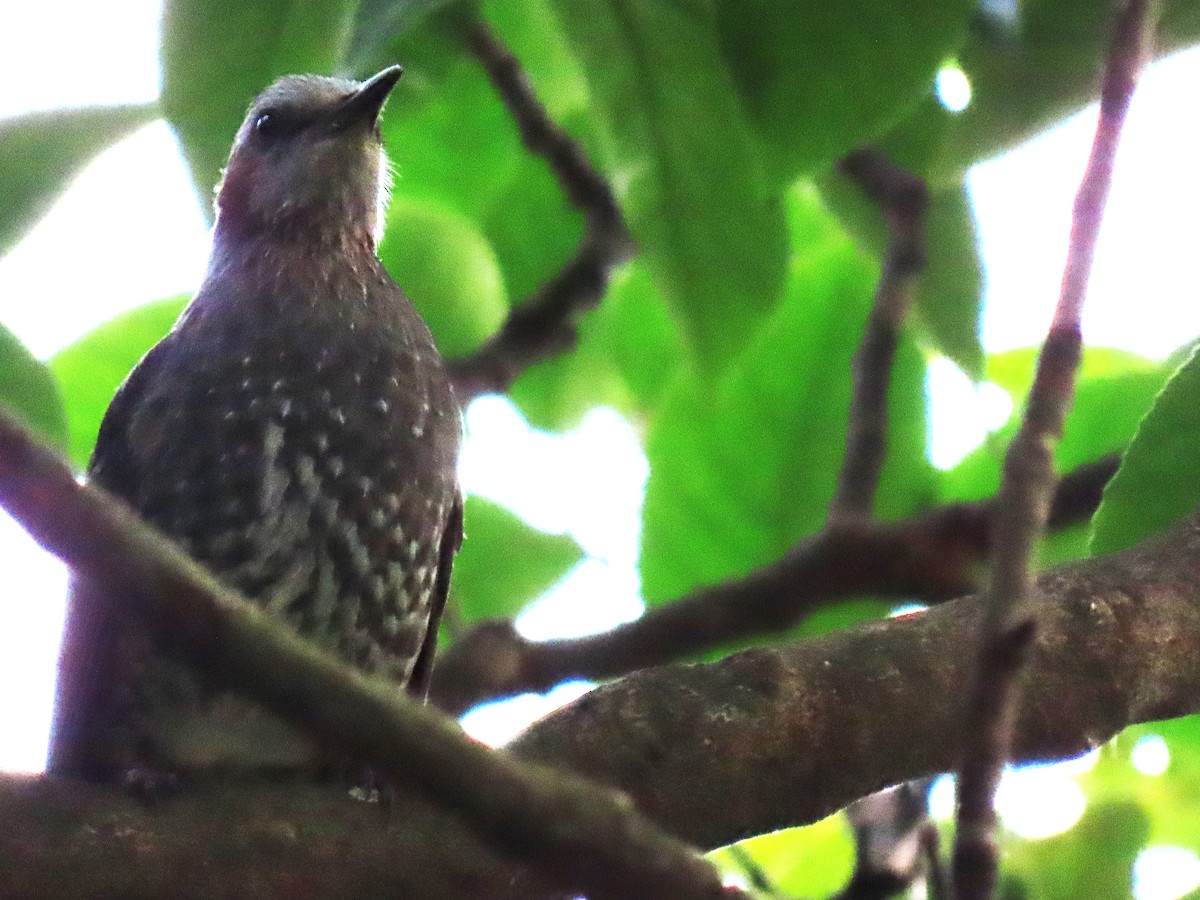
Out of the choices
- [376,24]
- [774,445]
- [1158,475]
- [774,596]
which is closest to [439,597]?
[774,596]

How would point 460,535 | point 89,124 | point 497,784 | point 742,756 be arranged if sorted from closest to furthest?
point 497,784
point 742,756
point 89,124
point 460,535

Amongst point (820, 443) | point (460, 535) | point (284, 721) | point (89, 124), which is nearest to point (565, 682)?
point (460, 535)

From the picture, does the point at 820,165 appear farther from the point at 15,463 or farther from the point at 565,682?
the point at 15,463

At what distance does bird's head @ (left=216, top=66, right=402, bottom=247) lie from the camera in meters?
3.08

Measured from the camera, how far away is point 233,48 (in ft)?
6.79

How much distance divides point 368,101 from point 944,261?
1.02m

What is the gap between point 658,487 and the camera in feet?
9.32

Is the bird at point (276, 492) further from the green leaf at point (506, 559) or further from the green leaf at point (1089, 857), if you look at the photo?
the green leaf at point (1089, 857)

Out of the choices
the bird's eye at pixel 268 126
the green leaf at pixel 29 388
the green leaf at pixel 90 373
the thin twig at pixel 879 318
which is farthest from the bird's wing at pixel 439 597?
the bird's eye at pixel 268 126

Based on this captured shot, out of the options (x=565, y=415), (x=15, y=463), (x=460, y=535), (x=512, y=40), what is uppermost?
(x=512, y=40)

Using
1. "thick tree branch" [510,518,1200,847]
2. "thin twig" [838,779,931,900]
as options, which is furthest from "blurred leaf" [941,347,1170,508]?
"thick tree branch" [510,518,1200,847]

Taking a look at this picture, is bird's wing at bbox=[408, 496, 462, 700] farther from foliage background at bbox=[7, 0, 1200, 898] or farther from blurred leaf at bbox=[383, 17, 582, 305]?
blurred leaf at bbox=[383, 17, 582, 305]

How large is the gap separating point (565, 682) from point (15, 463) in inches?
74.1

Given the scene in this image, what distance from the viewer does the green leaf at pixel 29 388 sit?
185cm
